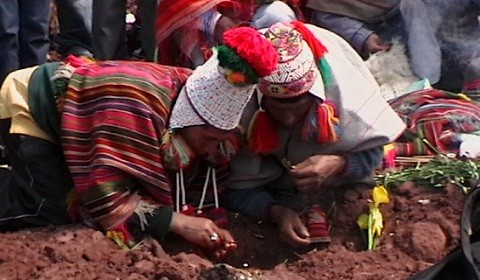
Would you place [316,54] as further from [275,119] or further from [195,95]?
[195,95]

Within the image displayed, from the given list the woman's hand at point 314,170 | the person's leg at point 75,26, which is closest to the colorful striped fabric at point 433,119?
the woman's hand at point 314,170

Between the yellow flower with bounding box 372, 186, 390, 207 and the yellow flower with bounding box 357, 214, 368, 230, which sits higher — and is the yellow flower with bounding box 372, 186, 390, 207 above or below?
above

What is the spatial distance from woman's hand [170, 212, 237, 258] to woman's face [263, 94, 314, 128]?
455mm

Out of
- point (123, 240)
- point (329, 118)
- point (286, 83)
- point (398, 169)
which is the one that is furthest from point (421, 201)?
point (123, 240)

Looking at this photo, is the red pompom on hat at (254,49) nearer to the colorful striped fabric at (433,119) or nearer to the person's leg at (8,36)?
the colorful striped fabric at (433,119)

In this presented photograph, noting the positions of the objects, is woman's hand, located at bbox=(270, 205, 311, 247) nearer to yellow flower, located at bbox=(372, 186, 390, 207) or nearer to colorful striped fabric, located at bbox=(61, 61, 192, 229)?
yellow flower, located at bbox=(372, 186, 390, 207)

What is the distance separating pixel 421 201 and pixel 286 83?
0.83m

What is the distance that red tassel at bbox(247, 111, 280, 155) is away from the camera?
386 centimetres

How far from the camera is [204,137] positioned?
368 centimetres

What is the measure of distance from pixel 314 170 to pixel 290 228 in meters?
0.25

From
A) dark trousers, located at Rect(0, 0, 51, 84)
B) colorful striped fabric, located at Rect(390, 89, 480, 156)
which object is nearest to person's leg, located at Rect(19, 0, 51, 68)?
dark trousers, located at Rect(0, 0, 51, 84)

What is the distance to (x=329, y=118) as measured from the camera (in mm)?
3834

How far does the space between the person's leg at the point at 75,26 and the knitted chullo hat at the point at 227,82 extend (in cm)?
213

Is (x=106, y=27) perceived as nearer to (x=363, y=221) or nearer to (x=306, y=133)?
(x=306, y=133)
